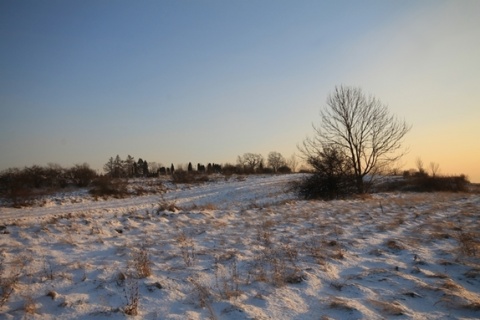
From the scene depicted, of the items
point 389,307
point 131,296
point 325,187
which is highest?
point 325,187

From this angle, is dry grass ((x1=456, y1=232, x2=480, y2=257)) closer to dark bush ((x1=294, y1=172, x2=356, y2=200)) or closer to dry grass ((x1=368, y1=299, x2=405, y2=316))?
dry grass ((x1=368, y1=299, x2=405, y2=316))

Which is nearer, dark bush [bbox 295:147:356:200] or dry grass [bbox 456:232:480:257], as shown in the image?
dry grass [bbox 456:232:480:257]

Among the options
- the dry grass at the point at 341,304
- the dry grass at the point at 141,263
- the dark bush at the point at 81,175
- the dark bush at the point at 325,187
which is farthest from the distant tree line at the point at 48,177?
the dry grass at the point at 341,304

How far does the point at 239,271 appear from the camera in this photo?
167 inches

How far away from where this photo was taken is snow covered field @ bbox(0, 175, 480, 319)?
10.4 ft

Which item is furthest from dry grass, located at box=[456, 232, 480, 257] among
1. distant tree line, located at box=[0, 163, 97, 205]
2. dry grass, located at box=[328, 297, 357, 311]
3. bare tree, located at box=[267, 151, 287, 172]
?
bare tree, located at box=[267, 151, 287, 172]

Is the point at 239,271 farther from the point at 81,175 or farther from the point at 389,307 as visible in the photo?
the point at 81,175

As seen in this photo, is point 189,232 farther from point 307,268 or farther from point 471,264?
point 471,264

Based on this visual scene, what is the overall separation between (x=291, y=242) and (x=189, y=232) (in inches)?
99.3

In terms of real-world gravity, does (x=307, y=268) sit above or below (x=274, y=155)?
below

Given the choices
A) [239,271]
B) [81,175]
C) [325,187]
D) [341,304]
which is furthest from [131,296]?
[81,175]

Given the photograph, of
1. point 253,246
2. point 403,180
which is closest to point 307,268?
point 253,246

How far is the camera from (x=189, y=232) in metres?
6.88

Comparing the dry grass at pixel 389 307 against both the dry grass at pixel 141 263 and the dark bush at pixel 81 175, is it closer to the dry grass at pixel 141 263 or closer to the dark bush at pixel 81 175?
the dry grass at pixel 141 263
